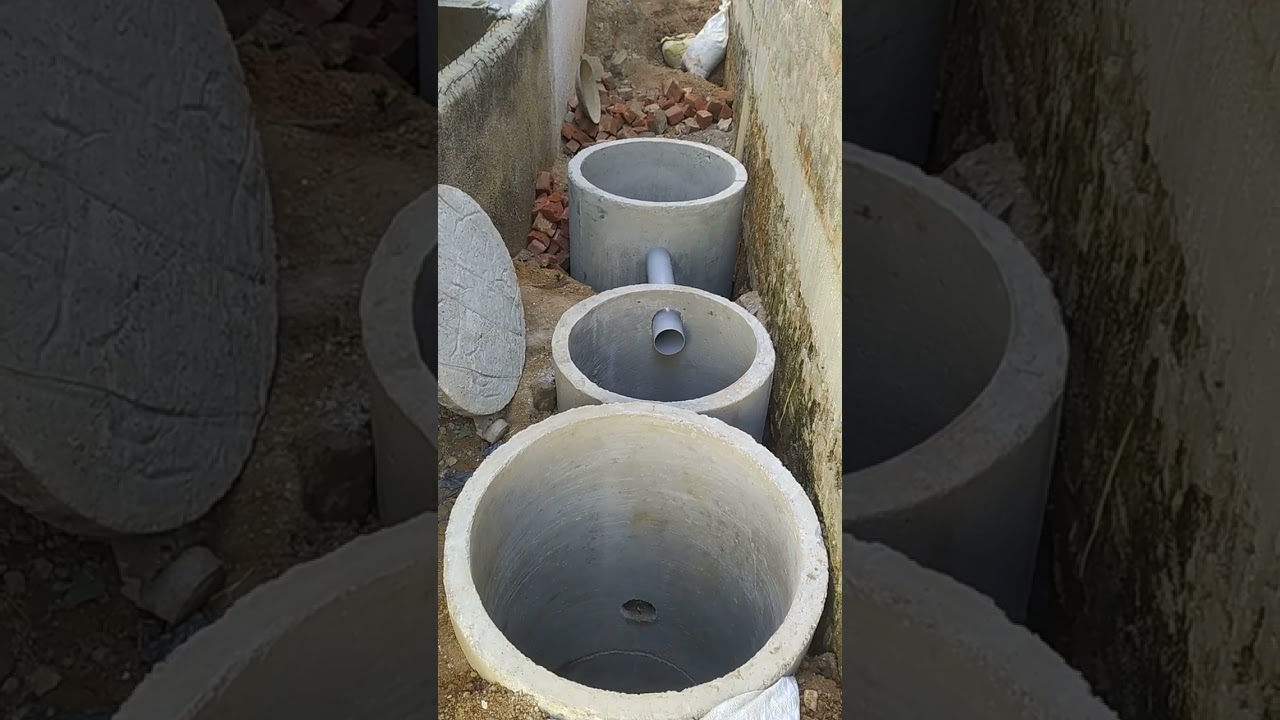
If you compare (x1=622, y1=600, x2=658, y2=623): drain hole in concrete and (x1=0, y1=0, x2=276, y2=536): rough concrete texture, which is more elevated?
(x1=0, y1=0, x2=276, y2=536): rough concrete texture

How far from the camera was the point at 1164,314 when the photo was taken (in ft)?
1.96

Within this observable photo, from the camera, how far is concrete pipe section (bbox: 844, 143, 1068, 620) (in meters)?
0.73

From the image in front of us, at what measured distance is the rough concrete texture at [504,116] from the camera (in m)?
3.77

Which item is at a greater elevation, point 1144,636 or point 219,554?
point 1144,636

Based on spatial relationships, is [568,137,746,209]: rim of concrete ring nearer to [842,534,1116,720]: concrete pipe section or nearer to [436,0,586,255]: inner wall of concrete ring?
[436,0,586,255]: inner wall of concrete ring

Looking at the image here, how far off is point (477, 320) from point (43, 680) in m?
2.28

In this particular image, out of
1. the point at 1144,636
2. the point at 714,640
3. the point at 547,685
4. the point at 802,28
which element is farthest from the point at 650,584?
the point at 1144,636

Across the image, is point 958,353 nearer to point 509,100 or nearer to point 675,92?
point 509,100

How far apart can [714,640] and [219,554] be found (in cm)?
238

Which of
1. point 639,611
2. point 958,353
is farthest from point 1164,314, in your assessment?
point 639,611

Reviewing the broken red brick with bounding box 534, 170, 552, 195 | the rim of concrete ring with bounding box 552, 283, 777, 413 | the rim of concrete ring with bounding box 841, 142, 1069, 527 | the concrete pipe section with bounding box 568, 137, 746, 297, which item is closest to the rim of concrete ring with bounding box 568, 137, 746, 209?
the concrete pipe section with bounding box 568, 137, 746, 297

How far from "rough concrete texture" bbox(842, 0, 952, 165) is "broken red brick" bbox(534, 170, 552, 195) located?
4374 mm

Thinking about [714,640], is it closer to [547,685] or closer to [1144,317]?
[547,685]

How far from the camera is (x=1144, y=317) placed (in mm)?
620
